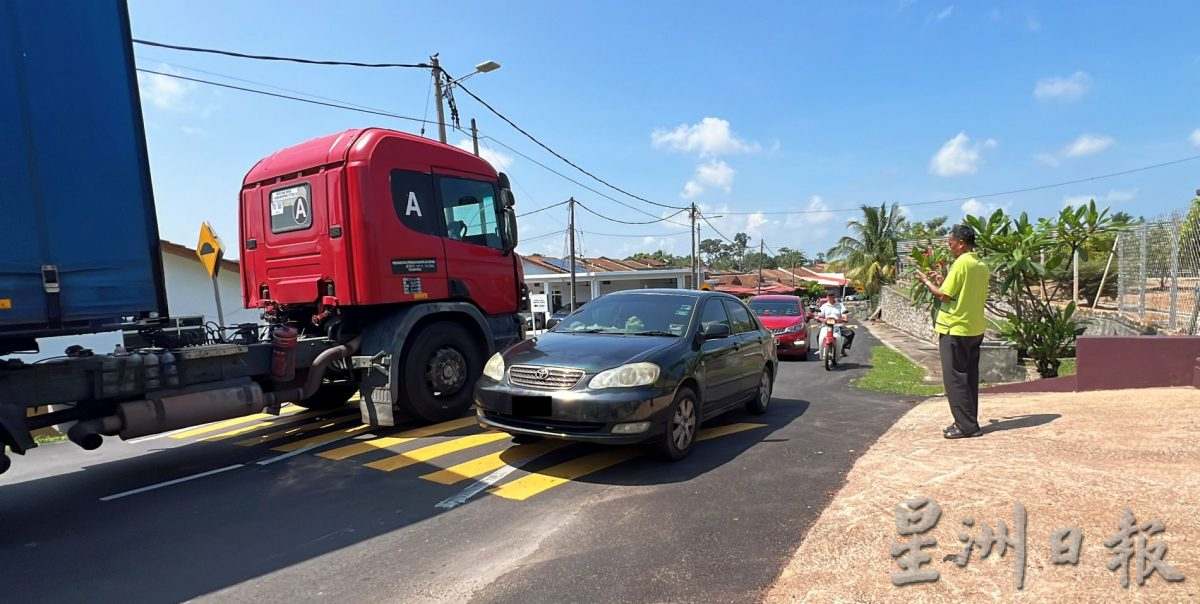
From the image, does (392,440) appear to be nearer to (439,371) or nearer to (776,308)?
(439,371)

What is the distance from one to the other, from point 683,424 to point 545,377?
4.26 ft

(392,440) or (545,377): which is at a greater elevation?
(545,377)

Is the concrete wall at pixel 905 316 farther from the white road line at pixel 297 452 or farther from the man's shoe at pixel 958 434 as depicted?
the white road line at pixel 297 452

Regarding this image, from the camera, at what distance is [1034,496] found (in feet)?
12.4

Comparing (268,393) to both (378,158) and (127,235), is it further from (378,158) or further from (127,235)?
(378,158)

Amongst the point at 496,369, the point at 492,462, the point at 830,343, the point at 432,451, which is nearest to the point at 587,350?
the point at 496,369

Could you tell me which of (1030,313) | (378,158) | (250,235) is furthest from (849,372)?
(250,235)

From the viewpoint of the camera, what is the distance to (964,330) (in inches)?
215

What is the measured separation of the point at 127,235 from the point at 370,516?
274 centimetres

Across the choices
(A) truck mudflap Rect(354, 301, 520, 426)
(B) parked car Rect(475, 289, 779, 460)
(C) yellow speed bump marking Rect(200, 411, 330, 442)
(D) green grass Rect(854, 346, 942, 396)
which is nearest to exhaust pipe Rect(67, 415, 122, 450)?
(A) truck mudflap Rect(354, 301, 520, 426)

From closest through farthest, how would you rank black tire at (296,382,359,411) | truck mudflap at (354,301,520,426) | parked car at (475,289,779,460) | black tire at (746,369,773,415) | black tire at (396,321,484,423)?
parked car at (475,289,779,460), truck mudflap at (354,301,520,426), black tire at (396,321,484,423), black tire at (746,369,773,415), black tire at (296,382,359,411)

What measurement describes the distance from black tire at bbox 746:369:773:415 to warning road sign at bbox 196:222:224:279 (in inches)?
311

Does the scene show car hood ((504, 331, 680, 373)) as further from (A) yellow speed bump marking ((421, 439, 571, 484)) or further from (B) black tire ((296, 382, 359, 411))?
(B) black tire ((296, 382, 359, 411))

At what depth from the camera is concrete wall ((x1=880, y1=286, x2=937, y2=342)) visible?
18.6 meters
